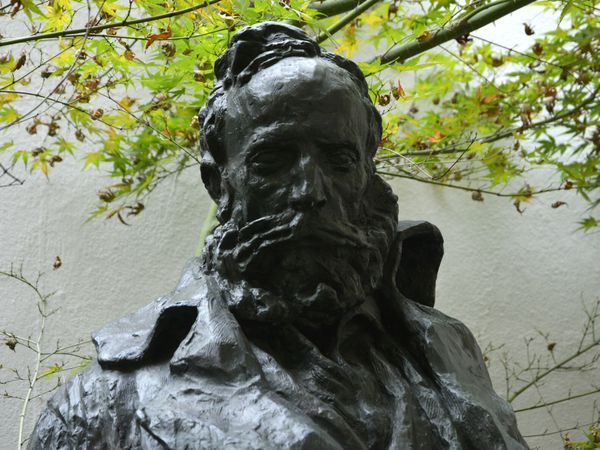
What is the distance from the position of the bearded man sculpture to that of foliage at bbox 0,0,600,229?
0.69 meters

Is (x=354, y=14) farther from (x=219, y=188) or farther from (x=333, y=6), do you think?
(x=219, y=188)

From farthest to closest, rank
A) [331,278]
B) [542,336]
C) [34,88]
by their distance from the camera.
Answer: [542,336]
[34,88]
[331,278]

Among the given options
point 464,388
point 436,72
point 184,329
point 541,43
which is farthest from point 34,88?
point 464,388

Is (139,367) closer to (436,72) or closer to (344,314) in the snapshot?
(344,314)

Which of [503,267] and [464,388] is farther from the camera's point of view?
[503,267]

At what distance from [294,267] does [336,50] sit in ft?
4.80

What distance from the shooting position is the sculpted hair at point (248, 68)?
1624mm

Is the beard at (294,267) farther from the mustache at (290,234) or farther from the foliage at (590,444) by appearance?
the foliage at (590,444)

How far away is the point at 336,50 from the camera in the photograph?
2865 millimetres

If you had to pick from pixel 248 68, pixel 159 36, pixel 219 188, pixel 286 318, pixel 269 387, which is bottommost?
pixel 269 387

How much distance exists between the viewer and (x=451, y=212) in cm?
363

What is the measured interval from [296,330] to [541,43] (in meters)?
2.03

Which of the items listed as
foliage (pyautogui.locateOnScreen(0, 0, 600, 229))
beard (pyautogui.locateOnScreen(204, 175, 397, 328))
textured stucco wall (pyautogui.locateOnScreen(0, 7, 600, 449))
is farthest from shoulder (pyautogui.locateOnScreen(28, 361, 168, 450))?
textured stucco wall (pyautogui.locateOnScreen(0, 7, 600, 449))

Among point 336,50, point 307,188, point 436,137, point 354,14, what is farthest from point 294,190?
point 436,137
